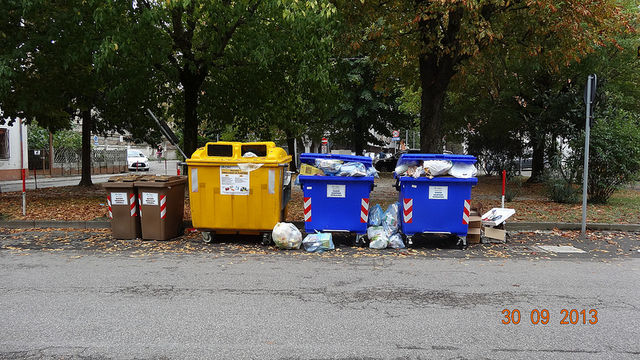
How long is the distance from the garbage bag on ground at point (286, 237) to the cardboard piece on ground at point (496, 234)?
344 centimetres

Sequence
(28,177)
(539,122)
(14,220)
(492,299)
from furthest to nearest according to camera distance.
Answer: (28,177) → (539,122) → (14,220) → (492,299)

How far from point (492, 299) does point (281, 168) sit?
4417 mm

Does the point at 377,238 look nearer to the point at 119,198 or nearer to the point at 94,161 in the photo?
the point at 119,198

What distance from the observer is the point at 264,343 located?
3.76m

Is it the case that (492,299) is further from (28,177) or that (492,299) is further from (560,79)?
(28,177)

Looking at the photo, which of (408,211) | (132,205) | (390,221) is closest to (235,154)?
(132,205)

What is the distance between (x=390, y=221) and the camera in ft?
27.1

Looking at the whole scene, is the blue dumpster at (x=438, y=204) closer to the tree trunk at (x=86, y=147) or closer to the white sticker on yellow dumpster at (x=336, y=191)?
the white sticker on yellow dumpster at (x=336, y=191)

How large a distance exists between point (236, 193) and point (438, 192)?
11.4ft

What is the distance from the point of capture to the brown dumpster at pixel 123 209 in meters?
8.55

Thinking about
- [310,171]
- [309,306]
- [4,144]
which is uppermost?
[4,144]

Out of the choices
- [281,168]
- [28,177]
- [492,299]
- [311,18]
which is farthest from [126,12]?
[28,177]

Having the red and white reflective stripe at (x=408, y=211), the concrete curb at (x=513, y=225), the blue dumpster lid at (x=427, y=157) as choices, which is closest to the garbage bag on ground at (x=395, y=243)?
the red and white reflective stripe at (x=408, y=211)

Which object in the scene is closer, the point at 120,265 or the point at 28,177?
the point at 120,265
